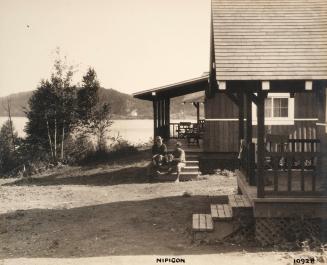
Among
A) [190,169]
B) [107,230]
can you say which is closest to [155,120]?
[190,169]

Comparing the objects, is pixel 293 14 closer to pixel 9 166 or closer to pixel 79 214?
pixel 79 214

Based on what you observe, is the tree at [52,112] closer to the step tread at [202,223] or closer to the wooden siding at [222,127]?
the wooden siding at [222,127]

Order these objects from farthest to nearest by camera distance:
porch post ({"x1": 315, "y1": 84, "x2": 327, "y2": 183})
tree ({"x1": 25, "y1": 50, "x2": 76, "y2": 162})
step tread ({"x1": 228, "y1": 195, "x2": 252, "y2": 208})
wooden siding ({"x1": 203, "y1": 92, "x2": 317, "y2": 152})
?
1. tree ({"x1": 25, "y1": 50, "x2": 76, "y2": 162})
2. wooden siding ({"x1": 203, "y1": 92, "x2": 317, "y2": 152})
3. porch post ({"x1": 315, "y1": 84, "x2": 327, "y2": 183})
4. step tread ({"x1": 228, "y1": 195, "x2": 252, "y2": 208})

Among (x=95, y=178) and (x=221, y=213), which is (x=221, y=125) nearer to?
(x=95, y=178)

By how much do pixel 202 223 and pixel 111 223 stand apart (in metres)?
2.51

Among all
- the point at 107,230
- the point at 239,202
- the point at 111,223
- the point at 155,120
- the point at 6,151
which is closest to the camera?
the point at 239,202

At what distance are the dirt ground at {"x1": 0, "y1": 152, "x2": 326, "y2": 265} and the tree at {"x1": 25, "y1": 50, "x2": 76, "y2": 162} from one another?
13567mm

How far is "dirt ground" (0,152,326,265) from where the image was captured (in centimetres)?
837

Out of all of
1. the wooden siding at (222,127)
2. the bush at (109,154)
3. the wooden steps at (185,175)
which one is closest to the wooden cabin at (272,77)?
the wooden steps at (185,175)

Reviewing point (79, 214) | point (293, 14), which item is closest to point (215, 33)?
point (293, 14)

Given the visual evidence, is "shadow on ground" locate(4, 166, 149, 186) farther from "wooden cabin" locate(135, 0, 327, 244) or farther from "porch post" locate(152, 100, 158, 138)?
"wooden cabin" locate(135, 0, 327, 244)

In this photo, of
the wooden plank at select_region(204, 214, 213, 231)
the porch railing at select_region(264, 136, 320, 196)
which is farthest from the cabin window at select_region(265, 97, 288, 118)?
the wooden plank at select_region(204, 214, 213, 231)

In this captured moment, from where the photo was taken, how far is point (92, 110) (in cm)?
3397

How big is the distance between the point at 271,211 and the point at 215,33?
3.93 metres
